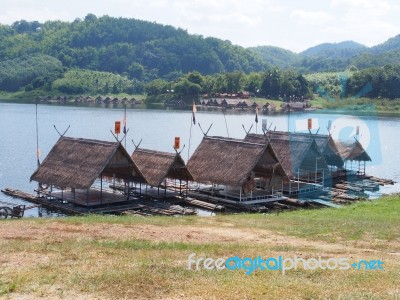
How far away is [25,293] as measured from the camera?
10.9 metres

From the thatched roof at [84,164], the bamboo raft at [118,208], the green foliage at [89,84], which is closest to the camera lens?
the bamboo raft at [118,208]

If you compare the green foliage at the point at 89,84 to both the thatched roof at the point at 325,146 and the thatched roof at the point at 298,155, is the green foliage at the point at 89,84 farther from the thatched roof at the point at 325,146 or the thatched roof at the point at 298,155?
the thatched roof at the point at 298,155

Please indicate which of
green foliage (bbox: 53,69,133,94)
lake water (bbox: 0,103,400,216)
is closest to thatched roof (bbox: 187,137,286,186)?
lake water (bbox: 0,103,400,216)

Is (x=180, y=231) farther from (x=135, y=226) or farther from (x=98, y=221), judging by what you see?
(x=98, y=221)

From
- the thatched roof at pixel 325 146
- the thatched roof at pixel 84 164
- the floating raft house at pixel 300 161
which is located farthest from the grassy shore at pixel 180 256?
the thatched roof at pixel 325 146

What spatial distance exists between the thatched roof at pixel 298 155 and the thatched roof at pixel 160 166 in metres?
7.21

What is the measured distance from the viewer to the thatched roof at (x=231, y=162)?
34031 millimetres

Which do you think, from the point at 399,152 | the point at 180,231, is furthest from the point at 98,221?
the point at 399,152

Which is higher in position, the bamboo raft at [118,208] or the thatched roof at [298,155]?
the thatched roof at [298,155]

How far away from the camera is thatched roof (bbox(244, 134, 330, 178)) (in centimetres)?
3903

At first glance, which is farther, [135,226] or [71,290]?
[135,226]

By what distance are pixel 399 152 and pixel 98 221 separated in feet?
167

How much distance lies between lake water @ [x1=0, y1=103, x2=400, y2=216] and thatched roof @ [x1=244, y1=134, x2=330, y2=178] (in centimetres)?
615

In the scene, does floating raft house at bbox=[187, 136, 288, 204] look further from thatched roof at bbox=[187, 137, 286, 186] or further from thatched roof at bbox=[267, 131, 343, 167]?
thatched roof at bbox=[267, 131, 343, 167]
